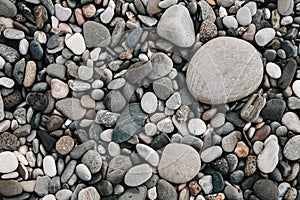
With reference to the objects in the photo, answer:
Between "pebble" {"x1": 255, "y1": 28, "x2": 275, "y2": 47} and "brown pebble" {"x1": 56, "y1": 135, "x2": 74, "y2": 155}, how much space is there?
1.85 ft

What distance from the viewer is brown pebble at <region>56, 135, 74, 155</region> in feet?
3.87

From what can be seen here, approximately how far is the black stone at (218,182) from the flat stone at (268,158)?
0.33ft

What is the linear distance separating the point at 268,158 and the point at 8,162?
65 centimetres

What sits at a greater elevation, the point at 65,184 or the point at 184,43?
the point at 184,43

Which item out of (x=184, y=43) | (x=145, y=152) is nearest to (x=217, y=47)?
(x=184, y=43)

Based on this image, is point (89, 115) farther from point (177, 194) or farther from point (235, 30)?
point (235, 30)

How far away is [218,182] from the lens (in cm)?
117

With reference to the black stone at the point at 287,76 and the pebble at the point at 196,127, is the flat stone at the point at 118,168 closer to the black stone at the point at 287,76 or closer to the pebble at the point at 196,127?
the pebble at the point at 196,127

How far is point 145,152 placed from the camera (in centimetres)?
117

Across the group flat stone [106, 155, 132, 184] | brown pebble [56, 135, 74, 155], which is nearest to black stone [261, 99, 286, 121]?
flat stone [106, 155, 132, 184]

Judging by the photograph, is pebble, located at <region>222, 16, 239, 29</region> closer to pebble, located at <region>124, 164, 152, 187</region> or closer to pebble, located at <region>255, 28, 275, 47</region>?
pebble, located at <region>255, 28, 275, 47</region>

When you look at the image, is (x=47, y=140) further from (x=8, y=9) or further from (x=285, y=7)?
(x=285, y=7)

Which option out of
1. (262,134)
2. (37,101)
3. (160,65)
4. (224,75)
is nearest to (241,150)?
(262,134)

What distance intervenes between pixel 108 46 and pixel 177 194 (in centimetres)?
43
